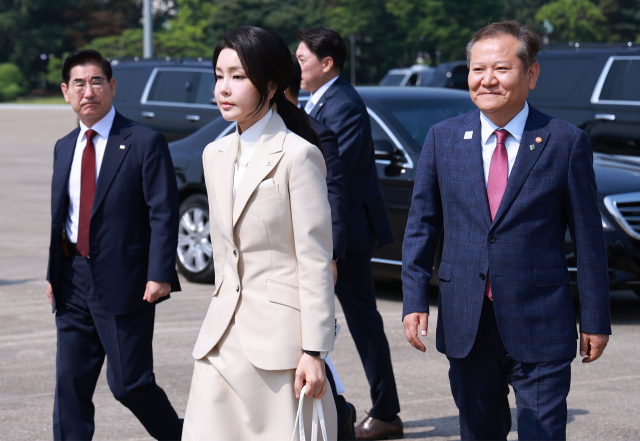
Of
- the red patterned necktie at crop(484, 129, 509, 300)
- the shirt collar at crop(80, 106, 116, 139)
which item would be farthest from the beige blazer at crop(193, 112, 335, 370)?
the shirt collar at crop(80, 106, 116, 139)

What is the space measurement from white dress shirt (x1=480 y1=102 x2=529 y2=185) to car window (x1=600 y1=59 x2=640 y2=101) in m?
7.44

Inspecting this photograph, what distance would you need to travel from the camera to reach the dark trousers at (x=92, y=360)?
13.4ft

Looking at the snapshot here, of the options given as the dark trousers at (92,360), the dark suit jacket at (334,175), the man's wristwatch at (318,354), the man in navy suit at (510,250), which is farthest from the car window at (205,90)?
the man's wristwatch at (318,354)

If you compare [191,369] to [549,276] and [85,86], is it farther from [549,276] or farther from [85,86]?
[549,276]

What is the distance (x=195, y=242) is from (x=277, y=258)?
236 inches

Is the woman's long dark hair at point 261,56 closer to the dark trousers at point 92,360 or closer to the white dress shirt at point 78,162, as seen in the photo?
the white dress shirt at point 78,162

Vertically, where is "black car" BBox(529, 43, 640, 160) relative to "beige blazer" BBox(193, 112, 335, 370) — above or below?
below

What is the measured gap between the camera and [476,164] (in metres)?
3.17

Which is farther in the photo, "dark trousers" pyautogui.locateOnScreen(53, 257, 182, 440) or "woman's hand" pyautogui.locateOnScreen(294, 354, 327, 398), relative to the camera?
"dark trousers" pyautogui.locateOnScreen(53, 257, 182, 440)

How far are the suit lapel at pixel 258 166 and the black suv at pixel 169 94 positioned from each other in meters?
11.0

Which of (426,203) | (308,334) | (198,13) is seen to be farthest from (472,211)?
(198,13)

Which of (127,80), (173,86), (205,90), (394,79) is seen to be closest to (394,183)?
(205,90)

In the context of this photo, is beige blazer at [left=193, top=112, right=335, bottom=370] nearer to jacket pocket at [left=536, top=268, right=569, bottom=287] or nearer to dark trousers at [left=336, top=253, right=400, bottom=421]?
jacket pocket at [left=536, top=268, right=569, bottom=287]

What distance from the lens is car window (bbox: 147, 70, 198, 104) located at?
14.5m
